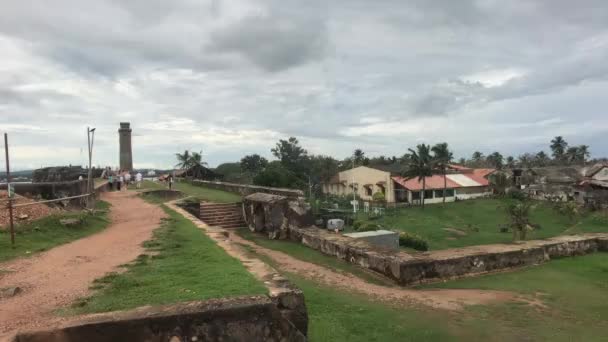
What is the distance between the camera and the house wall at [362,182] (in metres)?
52.0

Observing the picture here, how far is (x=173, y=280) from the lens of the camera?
466cm

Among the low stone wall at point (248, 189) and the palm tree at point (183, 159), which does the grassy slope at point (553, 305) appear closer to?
the low stone wall at point (248, 189)

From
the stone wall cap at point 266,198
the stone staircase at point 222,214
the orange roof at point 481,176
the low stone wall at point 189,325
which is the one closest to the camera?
the low stone wall at point 189,325

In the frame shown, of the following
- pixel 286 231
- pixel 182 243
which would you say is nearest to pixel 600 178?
pixel 286 231

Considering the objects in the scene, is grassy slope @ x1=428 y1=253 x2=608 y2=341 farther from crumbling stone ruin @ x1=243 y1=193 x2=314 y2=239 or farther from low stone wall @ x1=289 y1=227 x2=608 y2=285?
crumbling stone ruin @ x1=243 y1=193 x2=314 y2=239

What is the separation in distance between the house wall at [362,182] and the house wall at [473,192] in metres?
9.88

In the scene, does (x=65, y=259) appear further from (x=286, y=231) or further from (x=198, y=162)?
(x=198, y=162)

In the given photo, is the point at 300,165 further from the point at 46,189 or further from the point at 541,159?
the point at 541,159

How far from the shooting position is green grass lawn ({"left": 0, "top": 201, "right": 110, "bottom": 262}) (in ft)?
23.9

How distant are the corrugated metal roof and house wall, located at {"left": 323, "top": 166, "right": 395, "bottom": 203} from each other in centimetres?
1032

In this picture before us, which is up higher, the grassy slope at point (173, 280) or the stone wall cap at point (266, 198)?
the stone wall cap at point (266, 198)

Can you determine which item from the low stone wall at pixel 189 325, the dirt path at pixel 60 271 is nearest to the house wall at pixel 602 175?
the dirt path at pixel 60 271

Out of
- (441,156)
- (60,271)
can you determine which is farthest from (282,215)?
(441,156)

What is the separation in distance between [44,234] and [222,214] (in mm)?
5990
